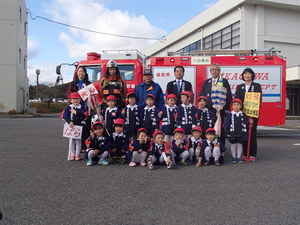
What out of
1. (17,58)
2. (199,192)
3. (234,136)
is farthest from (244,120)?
(17,58)

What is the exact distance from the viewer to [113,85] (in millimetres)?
6918

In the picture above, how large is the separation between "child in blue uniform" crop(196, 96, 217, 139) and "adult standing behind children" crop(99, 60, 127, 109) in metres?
1.70

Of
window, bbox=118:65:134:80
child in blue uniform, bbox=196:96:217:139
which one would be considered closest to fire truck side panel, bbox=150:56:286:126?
window, bbox=118:65:134:80

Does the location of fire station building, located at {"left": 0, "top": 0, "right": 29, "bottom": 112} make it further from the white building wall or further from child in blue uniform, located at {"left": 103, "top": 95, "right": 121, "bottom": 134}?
child in blue uniform, located at {"left": 103, "top": 95, "right": 121, "bottom": 134}

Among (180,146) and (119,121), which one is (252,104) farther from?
(119,121)

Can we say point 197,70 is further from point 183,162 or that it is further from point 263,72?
point 183,162

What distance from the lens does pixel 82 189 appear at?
4.59 metres

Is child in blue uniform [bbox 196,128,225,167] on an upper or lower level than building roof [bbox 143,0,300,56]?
lower

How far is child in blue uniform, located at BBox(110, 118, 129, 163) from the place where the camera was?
6508mm

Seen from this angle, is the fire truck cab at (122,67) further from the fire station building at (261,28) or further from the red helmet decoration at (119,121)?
the fire station building at (261,28)

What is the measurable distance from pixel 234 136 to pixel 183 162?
1.26 metres

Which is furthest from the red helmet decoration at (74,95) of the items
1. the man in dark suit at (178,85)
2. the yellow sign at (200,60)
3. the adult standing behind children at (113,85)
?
the yellow sign at (200,60)

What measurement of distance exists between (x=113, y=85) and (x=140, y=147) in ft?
5.18

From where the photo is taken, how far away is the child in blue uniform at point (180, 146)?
6439mm
